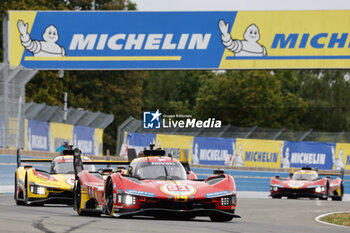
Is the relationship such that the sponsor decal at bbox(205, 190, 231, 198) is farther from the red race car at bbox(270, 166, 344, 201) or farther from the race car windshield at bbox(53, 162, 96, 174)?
the red race car at bbox(270, 166, 344, 201)

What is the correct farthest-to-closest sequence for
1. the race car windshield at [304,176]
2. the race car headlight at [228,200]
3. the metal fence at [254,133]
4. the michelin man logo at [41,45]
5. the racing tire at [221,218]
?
the metal fence at [254,133] → the michelin man logo at [41,45] → the race car windshield at [304,176] → the racing tire at [221,218] → the race car headlight at [228,200]

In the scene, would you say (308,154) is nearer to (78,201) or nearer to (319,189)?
(319,189)

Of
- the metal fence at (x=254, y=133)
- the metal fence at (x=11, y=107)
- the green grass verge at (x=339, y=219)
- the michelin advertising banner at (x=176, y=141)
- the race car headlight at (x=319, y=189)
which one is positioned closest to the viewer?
the green grass verge at (x=339, y=219)

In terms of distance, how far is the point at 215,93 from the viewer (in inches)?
2608

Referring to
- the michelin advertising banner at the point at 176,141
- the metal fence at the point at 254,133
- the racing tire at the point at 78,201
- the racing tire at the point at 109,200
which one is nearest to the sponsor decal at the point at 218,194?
the racing tire at the point at 109,200

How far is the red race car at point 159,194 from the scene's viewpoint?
13.5m

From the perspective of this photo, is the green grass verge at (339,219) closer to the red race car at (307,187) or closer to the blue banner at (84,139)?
the red race car at (307,187)

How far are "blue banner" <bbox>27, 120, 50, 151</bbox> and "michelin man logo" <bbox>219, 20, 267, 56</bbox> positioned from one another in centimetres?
804

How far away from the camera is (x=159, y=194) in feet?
44.2

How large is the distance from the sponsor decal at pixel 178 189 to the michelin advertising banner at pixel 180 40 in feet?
64.5

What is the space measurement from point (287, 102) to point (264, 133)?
41.0 metres

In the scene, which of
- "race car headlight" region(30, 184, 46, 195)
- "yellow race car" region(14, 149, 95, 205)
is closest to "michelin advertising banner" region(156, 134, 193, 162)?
"yellow race car" region(14, 149, 95, 205)

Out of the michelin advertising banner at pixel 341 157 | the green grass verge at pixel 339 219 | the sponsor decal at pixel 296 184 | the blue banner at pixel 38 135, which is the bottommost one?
the green grass verge at pixel 339 219

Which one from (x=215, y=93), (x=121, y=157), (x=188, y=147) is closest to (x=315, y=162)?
(x=188, y=147)
